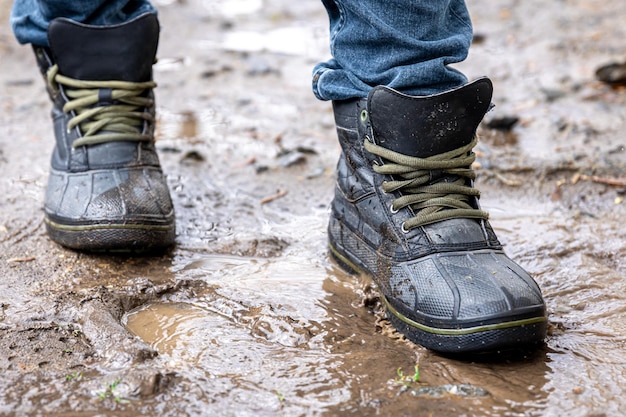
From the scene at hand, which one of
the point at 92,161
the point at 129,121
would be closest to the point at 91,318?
the point at 92,161

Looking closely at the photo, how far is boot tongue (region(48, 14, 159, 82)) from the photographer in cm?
228

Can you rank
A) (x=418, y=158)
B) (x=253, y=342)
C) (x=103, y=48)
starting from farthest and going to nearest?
(x=103, y=48), (x=418, y=158), (x=253, y=342)

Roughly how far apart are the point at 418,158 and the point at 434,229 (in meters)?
0.20

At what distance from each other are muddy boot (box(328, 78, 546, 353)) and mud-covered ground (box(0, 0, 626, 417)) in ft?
0.31

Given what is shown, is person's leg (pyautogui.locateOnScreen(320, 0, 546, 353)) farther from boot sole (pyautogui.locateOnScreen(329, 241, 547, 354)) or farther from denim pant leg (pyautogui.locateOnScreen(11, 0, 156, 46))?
denim pant leg (pyautogui.locateOnScreen(11, 0, 156, 46))

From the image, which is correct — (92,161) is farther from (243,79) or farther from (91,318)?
(243,79)

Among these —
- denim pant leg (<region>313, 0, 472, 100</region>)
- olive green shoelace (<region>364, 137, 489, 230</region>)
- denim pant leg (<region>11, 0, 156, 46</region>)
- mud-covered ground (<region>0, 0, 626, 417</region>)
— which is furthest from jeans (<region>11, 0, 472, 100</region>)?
denim pant leg (<region>11, 0, 156, 46</region>)

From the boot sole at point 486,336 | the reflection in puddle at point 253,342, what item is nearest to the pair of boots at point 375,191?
the boot sole at point 486,336

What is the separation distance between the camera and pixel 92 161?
2346 mm

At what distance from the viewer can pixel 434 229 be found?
1.89m

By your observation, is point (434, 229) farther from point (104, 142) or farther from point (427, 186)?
point (104, 142)

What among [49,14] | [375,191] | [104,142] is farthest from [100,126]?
[375,191]

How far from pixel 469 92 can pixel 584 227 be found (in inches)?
40.2

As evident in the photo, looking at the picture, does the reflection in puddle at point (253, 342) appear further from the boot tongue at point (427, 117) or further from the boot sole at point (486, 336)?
the boot tongue at point (427, 117)
